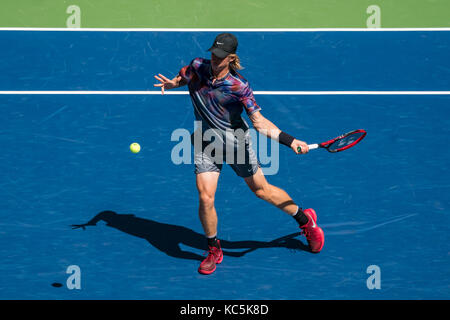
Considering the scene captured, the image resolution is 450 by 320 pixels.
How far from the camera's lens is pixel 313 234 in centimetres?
841

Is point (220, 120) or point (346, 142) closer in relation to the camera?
point (220, 120)

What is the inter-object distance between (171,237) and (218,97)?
1.93 m

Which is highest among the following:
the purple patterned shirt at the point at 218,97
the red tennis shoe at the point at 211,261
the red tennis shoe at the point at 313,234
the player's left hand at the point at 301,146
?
the purple patterned shirt at the point at 218,97

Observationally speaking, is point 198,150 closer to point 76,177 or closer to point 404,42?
point 76,177

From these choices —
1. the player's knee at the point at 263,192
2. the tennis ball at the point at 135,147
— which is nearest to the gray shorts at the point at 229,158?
the player's knee at the point at 263,192

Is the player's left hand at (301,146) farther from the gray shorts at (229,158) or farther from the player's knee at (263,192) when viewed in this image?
the player's knee at (263,192)

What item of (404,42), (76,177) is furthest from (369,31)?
(76,177)

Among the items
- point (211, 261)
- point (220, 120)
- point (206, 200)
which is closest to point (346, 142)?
point (220, 120)

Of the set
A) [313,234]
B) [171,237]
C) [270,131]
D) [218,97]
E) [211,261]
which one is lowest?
[211,261]

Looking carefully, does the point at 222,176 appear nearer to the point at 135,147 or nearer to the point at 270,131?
the point at 135,147

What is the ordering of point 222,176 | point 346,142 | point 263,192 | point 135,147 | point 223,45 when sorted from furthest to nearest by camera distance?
point 222,176 < point 135,147 < point 346,142 < point 263,192 < point 223,45

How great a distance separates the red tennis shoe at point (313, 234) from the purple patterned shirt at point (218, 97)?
1344 mm

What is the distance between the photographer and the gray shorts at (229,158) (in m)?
7.89

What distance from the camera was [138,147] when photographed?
9562 mm
